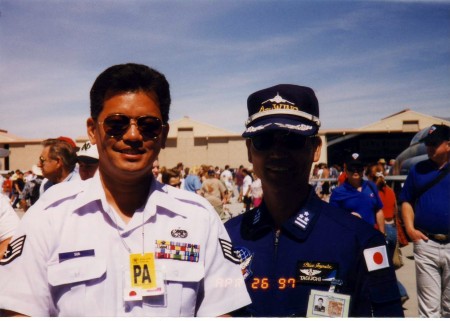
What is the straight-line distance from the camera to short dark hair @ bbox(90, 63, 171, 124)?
5.07 ft

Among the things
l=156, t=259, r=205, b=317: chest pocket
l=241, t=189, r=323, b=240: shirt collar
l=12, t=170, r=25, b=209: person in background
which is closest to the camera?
l=156, t=259, r=205, b=317: chest pocket

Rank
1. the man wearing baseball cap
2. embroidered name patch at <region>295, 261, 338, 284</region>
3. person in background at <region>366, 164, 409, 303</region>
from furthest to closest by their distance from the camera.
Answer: person in background at <region>366, 164, 409, 303</region> < the man wearing baseball cap < embroidered name patch at <region>295, 261, 338, 284</region>

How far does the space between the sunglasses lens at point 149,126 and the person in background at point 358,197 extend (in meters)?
3.32

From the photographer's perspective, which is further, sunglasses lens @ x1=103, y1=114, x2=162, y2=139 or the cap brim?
the cap brim

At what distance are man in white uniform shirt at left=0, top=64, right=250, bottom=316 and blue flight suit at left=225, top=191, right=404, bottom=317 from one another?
142 millimetres

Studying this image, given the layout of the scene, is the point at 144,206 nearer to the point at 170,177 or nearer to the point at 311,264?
the point at 311,264

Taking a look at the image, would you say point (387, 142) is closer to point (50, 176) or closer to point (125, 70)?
point (50, 176)

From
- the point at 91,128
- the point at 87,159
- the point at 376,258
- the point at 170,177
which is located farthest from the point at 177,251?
the point at 170,177

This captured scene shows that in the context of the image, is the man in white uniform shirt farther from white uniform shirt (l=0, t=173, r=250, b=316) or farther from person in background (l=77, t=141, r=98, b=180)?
person in background (l=77, t=141, r=98, b=180)

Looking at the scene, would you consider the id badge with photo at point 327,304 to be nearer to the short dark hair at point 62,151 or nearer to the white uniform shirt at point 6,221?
the white uniform shirt at point 6,221

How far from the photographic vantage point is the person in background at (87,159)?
149 inches

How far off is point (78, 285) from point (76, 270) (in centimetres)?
6

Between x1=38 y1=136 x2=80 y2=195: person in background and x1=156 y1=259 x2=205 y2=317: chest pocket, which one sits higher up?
x1=38 y1=136 x2=80 y2=195: person in background

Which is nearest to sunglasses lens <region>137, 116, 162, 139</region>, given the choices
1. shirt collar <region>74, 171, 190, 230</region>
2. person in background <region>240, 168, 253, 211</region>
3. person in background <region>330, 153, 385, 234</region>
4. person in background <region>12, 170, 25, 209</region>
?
shirt collar <region>74, 171, 190, 230</region>
